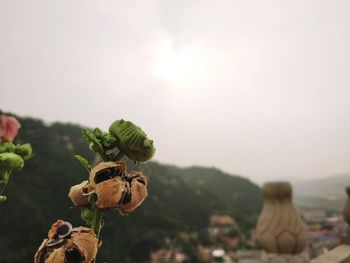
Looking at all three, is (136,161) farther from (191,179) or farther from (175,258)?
(191,179)

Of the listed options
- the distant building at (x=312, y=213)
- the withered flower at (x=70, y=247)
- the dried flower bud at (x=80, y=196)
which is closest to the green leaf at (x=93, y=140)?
the dried flower bud at (x=80, y=196)

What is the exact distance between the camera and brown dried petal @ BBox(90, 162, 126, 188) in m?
0.88

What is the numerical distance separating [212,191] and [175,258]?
13101mm

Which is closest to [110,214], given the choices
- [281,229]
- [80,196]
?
[281,229]

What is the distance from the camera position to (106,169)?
0.89m

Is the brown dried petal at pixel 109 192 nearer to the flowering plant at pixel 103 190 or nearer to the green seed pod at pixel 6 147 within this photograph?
the flowering plant at pixel 103 190

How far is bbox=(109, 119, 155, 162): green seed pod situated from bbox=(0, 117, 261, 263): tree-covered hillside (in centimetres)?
1374

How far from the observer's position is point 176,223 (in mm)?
22406

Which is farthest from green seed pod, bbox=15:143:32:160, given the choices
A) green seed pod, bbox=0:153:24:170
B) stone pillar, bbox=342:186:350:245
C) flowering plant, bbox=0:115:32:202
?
stone pillar, bbox=342:186:350:245

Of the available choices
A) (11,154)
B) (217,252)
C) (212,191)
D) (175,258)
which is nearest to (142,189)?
(11,154)

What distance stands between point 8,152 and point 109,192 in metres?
0.84

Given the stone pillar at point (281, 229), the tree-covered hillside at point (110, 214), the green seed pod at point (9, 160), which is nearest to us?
the green seed pod at point (9, 160)

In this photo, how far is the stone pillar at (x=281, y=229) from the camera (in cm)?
322

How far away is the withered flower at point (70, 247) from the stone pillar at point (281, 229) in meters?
2.84
